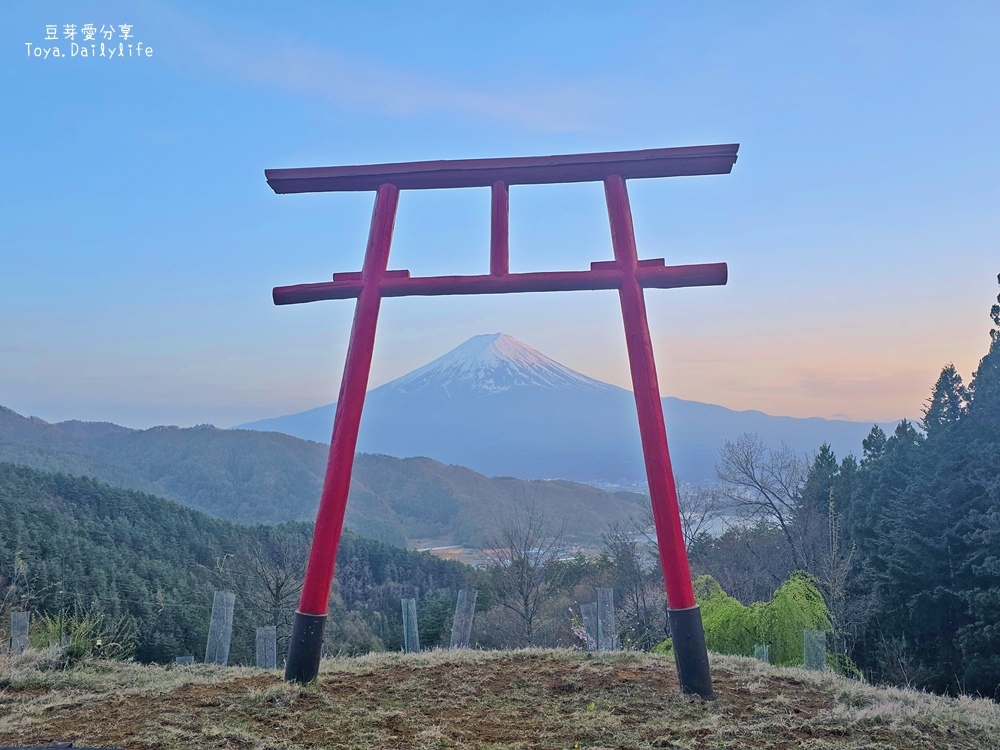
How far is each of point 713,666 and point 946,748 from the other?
1880mm

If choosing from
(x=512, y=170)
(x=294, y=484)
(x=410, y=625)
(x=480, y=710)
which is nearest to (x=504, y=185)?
(x=512, y=170)

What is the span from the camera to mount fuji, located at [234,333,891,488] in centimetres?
8938

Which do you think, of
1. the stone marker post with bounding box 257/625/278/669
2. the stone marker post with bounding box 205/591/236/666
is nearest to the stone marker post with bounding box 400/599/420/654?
the stone marker post with bounding box 257/625/278/669

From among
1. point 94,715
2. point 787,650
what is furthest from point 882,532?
point 94,715

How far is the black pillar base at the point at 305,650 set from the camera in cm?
448

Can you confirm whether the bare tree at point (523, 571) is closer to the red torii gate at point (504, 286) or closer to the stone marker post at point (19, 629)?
the stone marker post at point (19, 629)

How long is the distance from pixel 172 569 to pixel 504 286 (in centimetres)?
2398

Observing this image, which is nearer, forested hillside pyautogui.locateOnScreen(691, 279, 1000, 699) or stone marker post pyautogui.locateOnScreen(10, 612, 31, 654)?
stone marker post pyautogui.locateOnScreen(10, 612, 31, 654)

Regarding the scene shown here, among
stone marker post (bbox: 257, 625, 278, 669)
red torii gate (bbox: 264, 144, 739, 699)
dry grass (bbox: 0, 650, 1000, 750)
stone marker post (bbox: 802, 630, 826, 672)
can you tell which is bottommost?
stone marker post (bbox: 257, 625, 278, 669)

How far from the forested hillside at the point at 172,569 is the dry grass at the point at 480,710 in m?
14.1

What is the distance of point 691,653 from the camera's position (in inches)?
169

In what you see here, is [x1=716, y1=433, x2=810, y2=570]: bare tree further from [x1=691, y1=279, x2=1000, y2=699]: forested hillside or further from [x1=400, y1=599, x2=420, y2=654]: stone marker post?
[x1=400, y1=599, x2=420, y2=654]: stone marker post

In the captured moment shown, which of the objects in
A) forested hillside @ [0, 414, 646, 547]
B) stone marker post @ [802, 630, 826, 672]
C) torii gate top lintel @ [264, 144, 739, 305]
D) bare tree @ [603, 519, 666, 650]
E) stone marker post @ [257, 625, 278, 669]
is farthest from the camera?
forested hillside @ [0, 414, 646, 547]

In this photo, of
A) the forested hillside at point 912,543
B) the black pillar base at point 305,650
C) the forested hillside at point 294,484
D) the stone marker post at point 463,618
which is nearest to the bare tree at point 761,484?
the forested hillside at point 912,543
